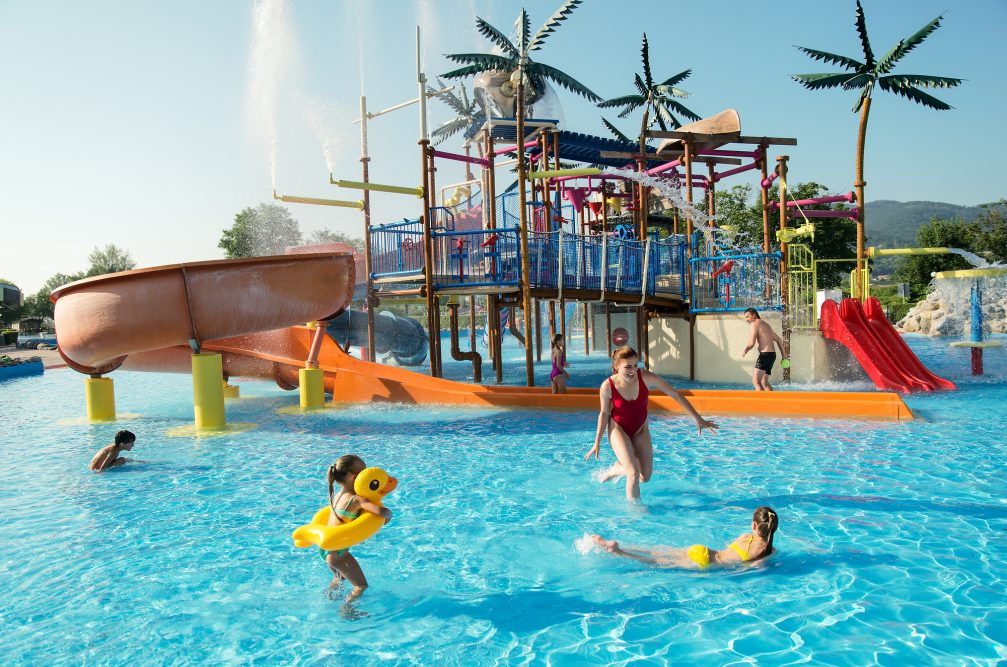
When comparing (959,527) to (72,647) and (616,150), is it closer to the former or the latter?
(72,647)

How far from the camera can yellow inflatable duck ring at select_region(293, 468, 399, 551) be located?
377 centimetres

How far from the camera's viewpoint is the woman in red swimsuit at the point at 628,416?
5.77m

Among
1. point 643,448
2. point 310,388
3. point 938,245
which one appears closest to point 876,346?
point 643,448

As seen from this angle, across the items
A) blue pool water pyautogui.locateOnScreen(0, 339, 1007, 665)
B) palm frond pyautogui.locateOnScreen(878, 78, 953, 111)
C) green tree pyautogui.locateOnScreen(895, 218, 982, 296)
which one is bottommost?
blue pool water pyautogui.locateOnScreen(0, 339, 1007, 665)

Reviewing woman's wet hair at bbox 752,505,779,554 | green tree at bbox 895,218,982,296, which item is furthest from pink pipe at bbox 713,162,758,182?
green tree at bbox 895,218,982,296

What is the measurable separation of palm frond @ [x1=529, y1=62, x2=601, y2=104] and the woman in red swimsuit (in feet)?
50.9

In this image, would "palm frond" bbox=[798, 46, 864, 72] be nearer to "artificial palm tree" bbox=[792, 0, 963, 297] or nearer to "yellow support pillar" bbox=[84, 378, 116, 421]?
"artificial palm tree" bbox=[792, 0, 963, 297]

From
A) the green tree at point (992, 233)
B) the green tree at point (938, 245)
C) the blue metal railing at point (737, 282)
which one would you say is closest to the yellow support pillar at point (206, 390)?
the blue metal railing at point (737, 282)

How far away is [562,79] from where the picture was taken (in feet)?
70.4

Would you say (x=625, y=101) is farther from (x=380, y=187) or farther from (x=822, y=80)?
(x=380, y=187)

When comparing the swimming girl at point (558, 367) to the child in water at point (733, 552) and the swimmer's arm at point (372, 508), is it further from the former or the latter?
the swimmer's arm at point (372, 508)

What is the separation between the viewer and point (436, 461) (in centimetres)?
781

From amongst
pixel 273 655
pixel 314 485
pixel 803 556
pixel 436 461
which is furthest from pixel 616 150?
pixel 273 655

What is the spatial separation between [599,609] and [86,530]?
438 centimetres
